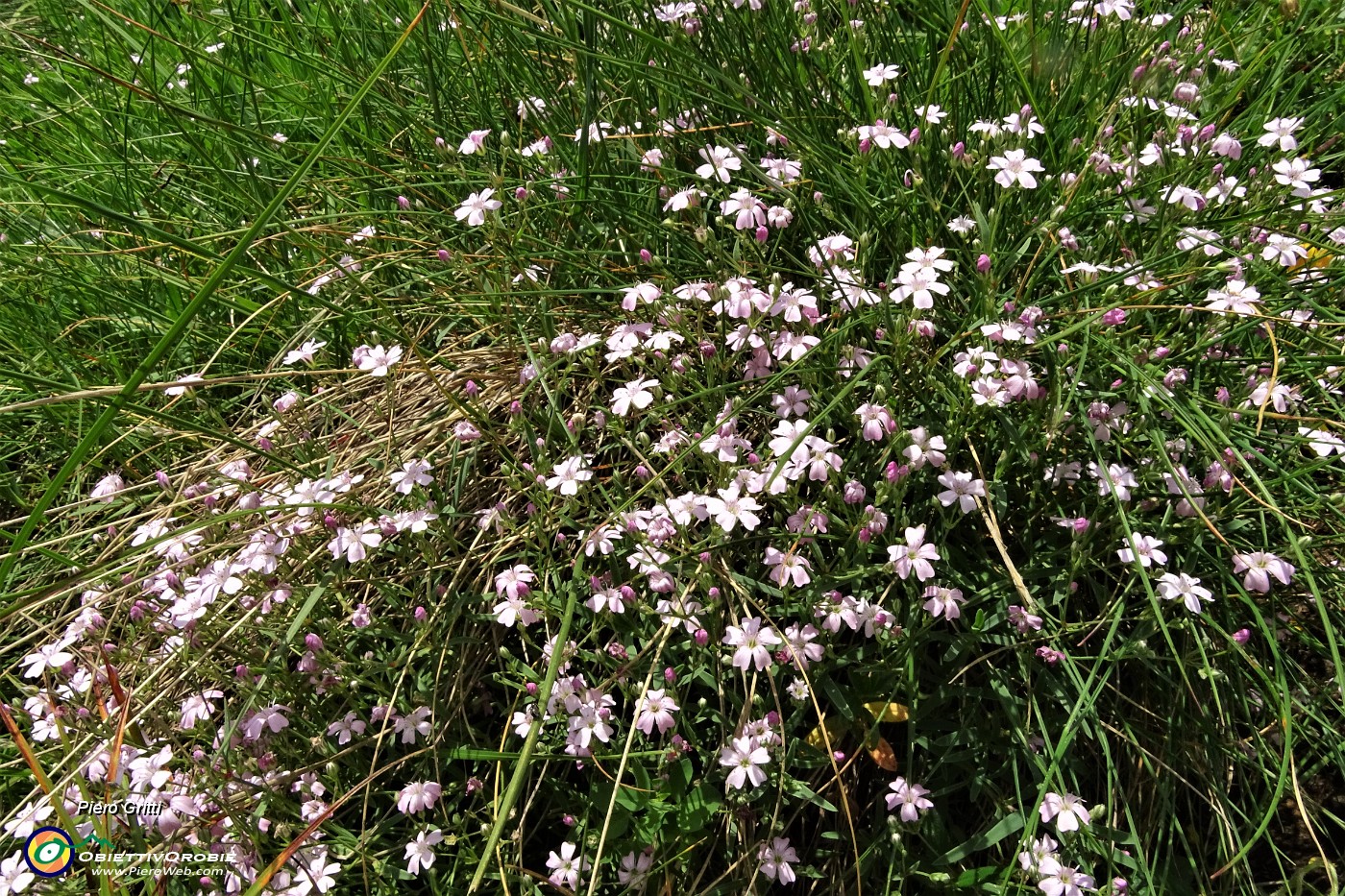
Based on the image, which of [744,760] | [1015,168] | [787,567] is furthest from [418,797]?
[1015,168]

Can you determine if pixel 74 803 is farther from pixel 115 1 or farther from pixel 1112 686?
pixel 115 1

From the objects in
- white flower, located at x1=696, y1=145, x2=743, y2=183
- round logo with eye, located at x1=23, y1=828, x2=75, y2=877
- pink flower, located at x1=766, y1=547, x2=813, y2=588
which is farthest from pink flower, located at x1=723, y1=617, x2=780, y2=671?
round logo with eye, located at x1=23, y1=828, x2=75, y2=877

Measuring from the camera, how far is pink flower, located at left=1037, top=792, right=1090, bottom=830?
192 cm

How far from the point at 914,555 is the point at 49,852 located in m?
2.03

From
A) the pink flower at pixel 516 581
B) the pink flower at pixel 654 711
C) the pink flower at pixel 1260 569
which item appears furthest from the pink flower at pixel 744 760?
the pink flower at pixel 1260 569

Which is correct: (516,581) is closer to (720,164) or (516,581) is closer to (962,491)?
(962,491)

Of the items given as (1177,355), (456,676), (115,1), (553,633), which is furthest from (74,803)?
(115,1)

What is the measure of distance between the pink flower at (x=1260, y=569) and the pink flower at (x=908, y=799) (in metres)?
0.82

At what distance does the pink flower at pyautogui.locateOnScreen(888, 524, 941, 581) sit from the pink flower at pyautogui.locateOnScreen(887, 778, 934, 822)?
18.5 inches

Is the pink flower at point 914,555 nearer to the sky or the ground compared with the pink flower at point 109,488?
nearer to the ground

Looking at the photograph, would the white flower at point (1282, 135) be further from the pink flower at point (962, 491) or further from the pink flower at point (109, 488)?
the pink flower at point (109, 488)

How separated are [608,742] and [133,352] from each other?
243 centimetres

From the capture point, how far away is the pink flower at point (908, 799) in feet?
6.51

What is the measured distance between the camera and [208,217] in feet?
11.7
